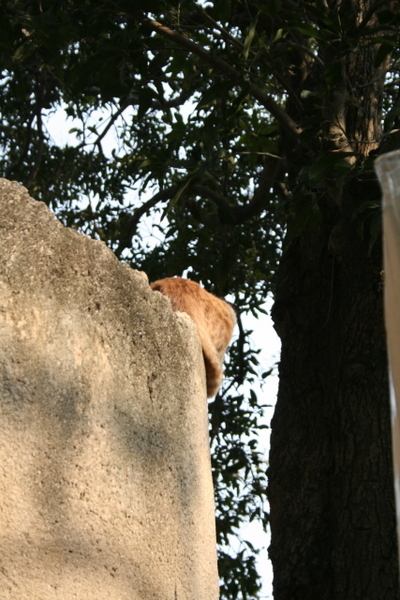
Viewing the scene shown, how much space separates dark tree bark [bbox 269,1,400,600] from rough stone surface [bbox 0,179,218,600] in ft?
4.02

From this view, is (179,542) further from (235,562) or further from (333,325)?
(235,562)

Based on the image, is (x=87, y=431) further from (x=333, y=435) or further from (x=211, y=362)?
(x=333, y=435)

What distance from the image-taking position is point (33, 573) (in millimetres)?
1902

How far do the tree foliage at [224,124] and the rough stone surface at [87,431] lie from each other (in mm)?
1366

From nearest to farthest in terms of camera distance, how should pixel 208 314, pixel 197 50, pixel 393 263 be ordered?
pixel 393 263, pixel 208 314, pixel 197 50

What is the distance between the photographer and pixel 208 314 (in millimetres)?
3691

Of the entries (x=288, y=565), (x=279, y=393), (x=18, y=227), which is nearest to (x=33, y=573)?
(x=18, y=227)

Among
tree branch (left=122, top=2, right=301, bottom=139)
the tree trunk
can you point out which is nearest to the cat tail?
the tree trunk

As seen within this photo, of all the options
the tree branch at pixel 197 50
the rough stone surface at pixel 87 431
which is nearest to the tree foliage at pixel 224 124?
the tree branch at pixel 197 50

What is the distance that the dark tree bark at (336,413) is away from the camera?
361 centimetres

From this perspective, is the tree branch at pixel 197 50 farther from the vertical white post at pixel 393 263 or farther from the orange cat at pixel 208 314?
the vertical white post at pixel 393 263

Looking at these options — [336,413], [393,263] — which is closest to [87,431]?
[393,263]

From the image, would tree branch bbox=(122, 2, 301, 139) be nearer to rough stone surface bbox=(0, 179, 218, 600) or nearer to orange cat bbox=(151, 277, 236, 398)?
orange cat bbox=(151, 277, 236, 398)

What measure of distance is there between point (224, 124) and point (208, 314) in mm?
1918
